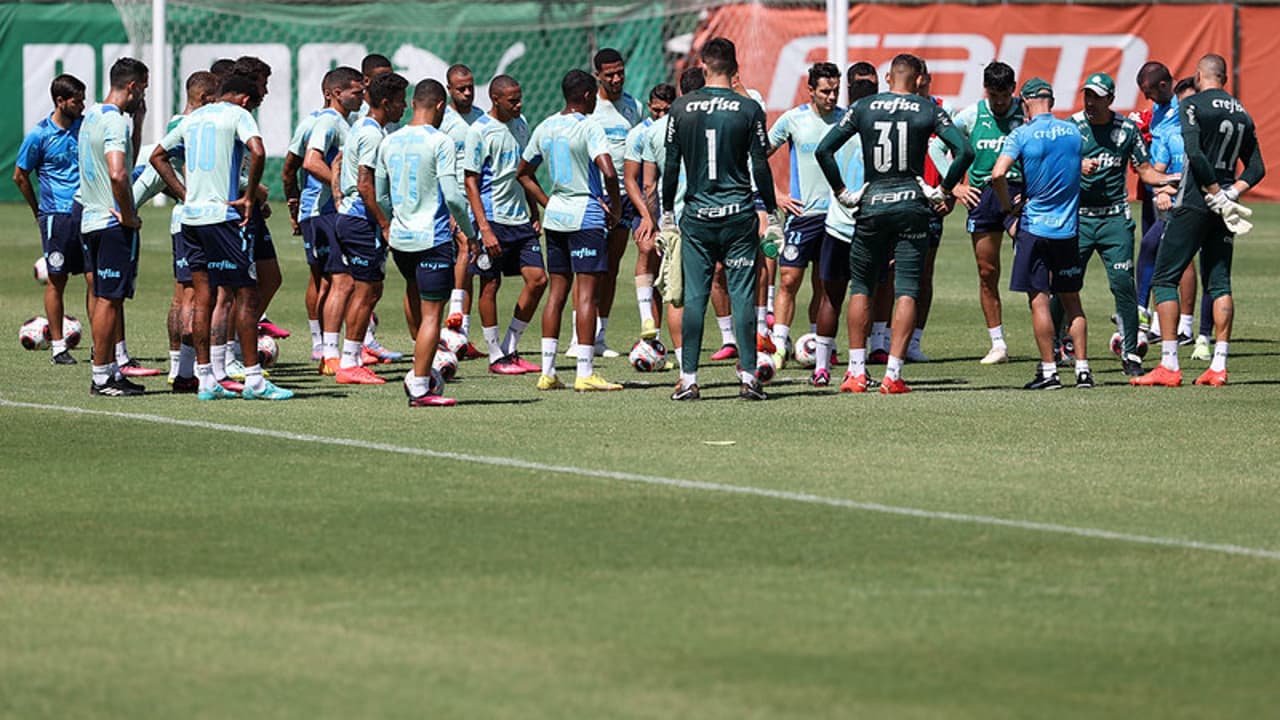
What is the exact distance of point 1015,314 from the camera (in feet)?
72.4

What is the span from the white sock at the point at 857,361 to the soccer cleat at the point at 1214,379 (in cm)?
253

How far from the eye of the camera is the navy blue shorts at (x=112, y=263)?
48.8 feet

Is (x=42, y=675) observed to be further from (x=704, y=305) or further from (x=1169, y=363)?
(x=1169, y=363)

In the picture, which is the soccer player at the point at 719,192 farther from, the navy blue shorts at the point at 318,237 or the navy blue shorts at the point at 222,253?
the navy blue shorts at the point at 318,237

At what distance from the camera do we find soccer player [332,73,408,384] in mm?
15594

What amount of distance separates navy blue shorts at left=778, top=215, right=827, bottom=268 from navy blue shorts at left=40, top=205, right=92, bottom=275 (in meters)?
5.73

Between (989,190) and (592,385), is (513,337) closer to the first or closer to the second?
(592,385)

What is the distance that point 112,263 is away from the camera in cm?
1492

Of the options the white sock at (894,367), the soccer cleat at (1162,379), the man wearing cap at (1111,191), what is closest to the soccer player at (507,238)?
the white sock at (894,367)

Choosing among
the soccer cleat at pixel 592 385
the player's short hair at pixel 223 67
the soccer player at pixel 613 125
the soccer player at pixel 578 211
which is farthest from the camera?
the soccer player at pixel 613 125

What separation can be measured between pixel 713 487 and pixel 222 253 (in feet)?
16.9

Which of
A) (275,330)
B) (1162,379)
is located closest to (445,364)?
(275,330)

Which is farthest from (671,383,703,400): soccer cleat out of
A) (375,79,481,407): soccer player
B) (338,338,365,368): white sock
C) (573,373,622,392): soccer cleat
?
(338,338,365,368): white sock

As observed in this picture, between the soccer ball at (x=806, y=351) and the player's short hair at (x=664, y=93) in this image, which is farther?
the player's short hair at (x=664, y=93)
